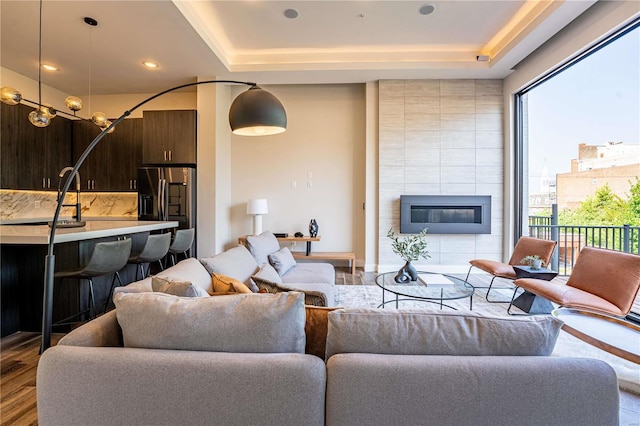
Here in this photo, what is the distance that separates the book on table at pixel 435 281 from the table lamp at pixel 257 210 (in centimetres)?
277

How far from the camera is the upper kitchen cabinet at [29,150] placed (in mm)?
4051

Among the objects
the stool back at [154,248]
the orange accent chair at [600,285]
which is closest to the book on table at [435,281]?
the orange accent chair at [600,285]

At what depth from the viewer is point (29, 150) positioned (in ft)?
14.4

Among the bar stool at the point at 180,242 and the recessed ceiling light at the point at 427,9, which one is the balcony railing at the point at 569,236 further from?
the bar stool at the point at 180,242

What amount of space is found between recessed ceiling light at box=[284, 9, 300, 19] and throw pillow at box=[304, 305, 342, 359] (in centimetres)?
365

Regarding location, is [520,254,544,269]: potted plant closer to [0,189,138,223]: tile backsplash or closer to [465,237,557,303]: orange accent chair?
[465,237,557,303]: orange accent chair

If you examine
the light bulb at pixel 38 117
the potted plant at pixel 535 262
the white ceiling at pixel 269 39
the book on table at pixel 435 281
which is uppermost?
the white ceiling at pixel 269 39

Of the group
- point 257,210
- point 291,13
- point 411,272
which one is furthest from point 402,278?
point 291,13

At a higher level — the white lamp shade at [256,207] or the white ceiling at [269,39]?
the white ceiling at [269,39]

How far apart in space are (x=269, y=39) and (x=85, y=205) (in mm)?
4595

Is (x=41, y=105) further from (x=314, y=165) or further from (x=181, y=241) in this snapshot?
(x=314, y=165)

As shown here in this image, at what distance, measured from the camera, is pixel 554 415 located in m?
0.88

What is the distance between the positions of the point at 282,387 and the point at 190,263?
1.20m

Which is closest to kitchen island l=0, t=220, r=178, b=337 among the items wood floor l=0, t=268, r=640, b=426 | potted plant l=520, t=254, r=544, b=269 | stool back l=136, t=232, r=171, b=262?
wood floor l=0, t=268, r=640, b=426
